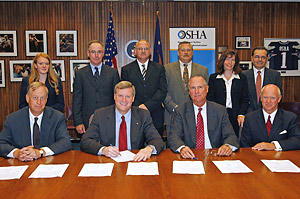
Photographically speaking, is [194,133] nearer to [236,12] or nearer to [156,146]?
[156,146]

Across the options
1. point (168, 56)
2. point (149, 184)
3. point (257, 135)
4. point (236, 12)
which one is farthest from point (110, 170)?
point (236, 12)

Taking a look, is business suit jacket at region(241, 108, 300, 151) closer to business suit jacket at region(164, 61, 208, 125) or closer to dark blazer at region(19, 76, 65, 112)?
business suit jacket at region(164, 61, 208, 125)

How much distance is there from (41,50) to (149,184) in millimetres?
5753

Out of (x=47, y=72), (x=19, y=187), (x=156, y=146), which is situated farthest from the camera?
(x=47, y=72)

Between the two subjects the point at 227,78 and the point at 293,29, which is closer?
the point at 227,78

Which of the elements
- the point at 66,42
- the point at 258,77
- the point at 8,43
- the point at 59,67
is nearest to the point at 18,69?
the point at 8,43

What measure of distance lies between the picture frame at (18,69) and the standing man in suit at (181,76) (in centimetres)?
415

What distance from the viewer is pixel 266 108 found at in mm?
2973

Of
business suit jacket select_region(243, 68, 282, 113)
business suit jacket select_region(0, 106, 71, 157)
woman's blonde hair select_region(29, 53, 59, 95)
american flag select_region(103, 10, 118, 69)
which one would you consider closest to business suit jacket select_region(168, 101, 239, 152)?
business suit jacket select_region(0, 106, 71, 157)

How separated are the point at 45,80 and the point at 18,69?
3.37 metres

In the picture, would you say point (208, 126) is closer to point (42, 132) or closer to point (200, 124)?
point (200, 124)

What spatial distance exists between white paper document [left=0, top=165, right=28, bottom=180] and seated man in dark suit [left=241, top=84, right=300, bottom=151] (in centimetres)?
219

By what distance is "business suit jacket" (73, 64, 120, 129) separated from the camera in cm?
367

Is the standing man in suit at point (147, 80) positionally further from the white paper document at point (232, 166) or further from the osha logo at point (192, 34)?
the osha logo at point (192, 34)
